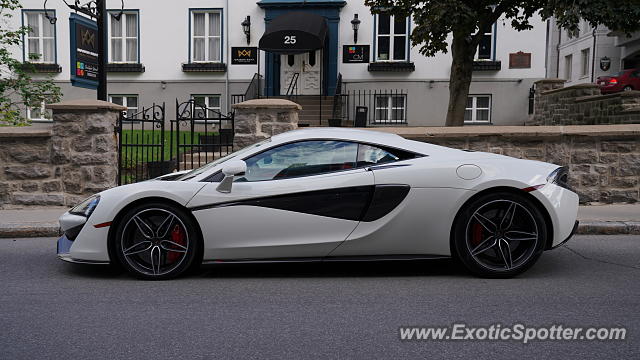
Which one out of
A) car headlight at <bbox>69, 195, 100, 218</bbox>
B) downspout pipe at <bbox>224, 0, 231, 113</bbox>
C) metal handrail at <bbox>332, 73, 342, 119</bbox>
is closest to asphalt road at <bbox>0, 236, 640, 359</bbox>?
car headlight at <bbox>69, 195, 100, 218</bbox>

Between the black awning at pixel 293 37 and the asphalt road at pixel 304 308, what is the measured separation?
15449 mm

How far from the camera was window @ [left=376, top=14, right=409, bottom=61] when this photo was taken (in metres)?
23.4

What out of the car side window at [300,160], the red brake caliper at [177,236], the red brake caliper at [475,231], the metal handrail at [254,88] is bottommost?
the red brake caliper at [177,236]

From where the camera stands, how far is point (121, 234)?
5.77 metres

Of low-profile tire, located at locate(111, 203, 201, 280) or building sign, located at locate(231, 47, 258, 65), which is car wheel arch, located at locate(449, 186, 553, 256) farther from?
building sign, located at locate(231, 47, 258, 65)

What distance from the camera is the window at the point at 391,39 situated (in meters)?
23.4

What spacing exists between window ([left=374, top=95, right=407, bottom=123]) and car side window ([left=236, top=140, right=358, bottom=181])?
1760cm

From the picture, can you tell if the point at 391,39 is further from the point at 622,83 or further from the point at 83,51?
the point at 83,51

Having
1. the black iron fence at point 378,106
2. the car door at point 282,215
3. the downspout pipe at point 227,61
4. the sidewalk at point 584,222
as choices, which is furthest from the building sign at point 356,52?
the car door at point 282,215

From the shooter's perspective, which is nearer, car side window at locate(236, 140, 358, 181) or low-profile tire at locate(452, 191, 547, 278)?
low-profile tire at locate(452, 191, 547, 278)

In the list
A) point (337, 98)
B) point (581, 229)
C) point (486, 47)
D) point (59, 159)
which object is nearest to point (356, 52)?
point (337, 98)

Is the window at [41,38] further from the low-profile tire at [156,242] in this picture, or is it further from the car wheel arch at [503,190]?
the car wheel arch at [503,190]

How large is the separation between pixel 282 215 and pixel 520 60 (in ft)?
64.6

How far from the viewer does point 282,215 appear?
5.66m
